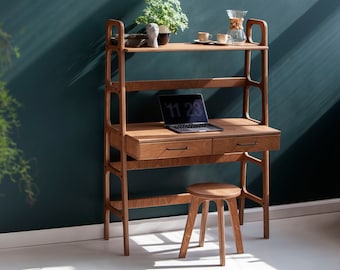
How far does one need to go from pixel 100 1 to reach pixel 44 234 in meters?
1.43

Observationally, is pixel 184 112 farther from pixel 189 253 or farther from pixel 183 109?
pixel 189 253

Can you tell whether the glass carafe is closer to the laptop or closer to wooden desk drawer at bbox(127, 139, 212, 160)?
the laptop

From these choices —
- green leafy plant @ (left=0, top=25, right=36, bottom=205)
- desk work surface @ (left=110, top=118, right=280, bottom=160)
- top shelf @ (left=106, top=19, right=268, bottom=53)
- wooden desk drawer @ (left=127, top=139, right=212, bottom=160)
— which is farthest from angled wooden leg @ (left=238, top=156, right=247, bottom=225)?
green leafy plant @ (left=0, top=25, right=36, bottom=205)

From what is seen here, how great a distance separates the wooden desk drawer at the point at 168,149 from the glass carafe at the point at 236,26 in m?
0.66

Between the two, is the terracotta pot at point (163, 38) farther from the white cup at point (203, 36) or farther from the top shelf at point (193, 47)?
the white cup at point (203, 36)

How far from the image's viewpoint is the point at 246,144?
468 cm

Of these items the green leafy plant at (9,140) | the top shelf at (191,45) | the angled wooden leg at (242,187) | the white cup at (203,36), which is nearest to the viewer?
the top shelf at (191,45)

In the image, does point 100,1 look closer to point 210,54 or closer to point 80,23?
point 80,23

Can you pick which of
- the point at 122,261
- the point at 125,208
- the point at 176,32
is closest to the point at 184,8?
the point at 176,32

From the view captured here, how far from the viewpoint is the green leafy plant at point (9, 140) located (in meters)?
4.56

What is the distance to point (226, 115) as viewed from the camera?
517cm

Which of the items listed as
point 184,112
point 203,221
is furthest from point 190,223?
point 184,112

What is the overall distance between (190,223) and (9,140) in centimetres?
115

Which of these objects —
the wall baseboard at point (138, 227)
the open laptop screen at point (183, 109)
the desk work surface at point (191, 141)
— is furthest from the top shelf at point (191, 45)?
the wall baseboard at point (138, 227)
